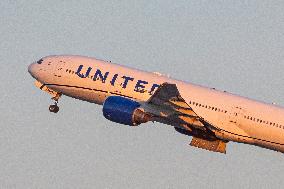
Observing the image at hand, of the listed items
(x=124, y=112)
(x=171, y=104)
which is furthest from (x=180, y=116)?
(x=124, y=112)

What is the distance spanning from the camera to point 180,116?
51.3 metres

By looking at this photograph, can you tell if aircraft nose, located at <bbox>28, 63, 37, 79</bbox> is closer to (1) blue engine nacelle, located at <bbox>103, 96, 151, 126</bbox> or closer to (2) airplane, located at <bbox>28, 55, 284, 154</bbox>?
(2) airplane, located at <bbox>28, 55, 284, 154</bbox>

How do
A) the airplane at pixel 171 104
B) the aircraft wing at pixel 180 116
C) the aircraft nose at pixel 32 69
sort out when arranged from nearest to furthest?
the aircraft wing at pixel 180 116 → the airplane at pixel 171 104 → the aircraft nose at pixel 32 69

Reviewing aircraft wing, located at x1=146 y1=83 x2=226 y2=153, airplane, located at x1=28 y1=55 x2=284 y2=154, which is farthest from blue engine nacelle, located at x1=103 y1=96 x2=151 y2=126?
aircraft wing, located at x1=146 y1=83 x2=226 y2=153

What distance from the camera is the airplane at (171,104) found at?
1954 inches

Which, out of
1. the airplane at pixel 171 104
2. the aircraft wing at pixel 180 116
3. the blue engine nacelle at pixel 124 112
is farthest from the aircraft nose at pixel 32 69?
the aircraft wing at pixel 180 116

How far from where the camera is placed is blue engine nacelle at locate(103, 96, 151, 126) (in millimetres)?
49031

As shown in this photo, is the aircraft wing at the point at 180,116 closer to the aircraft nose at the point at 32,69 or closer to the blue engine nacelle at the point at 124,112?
the blue engine nacelle at the point at 124,112

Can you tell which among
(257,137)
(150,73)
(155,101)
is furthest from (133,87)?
(257,137)

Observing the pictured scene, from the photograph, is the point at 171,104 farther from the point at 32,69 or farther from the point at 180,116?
the point at 32,69

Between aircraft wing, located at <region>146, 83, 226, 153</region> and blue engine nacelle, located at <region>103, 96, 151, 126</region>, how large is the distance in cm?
126

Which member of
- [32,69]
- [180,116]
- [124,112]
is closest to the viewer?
[124,112]

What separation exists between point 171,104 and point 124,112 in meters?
3.81

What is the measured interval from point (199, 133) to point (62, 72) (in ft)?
47.9
